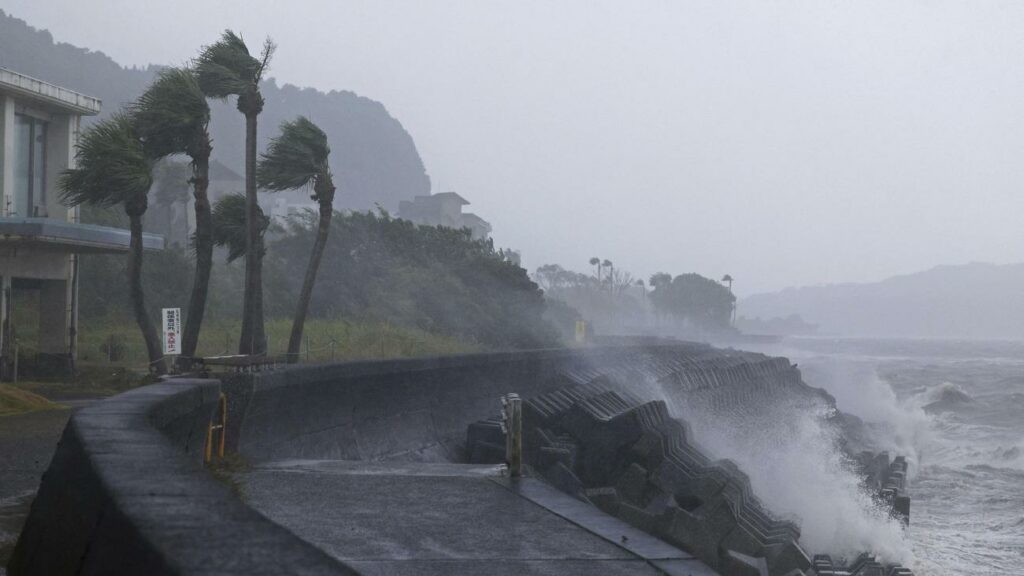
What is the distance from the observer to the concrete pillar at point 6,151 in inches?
966

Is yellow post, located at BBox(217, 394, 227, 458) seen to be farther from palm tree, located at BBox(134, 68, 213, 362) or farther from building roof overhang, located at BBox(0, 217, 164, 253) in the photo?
building roof overhang, located at BBox(0, 217, 164, 253)

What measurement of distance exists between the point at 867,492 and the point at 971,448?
16879mm

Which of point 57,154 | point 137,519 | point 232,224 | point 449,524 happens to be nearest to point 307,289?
point 232,224

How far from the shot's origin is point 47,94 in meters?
25.9

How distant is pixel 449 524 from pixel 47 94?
21631 mm

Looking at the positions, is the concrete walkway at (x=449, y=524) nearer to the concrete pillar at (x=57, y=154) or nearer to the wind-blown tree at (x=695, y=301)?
the concrete pillar at (x=57, y=154)

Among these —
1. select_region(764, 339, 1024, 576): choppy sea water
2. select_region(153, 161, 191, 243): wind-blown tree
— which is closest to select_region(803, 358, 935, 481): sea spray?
select_region(764, 339, 1024, 576): choppy sea water

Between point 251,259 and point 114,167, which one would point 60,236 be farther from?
point 251,259

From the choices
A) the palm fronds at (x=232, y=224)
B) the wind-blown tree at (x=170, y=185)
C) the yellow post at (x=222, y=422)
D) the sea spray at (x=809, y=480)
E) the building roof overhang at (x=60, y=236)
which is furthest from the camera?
the wind-blown tree at (x=170, y=185)

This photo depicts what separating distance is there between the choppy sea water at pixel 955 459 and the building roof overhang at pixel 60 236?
1574 cm

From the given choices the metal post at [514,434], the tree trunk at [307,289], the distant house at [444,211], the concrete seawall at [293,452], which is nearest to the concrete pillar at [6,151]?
the tree trunk at [307,289]

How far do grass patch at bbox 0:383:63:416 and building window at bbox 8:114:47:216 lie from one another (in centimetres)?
949

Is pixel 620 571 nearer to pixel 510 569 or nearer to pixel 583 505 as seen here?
pixel 510 569

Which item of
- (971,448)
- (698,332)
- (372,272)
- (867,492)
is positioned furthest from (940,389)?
(698,332)
